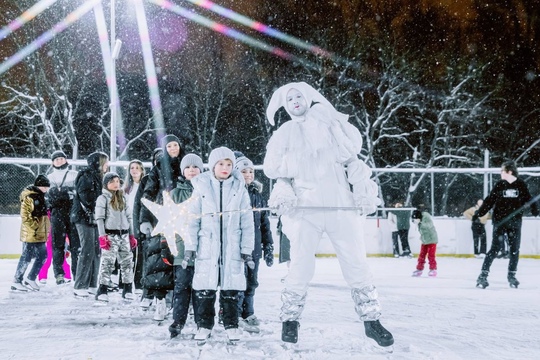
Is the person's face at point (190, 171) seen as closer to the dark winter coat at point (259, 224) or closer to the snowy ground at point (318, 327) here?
the dark winter coat at point (259, 224)

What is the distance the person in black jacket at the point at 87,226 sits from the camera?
262 inches

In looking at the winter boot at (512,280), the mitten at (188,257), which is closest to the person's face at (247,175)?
the mitten at (188,257)

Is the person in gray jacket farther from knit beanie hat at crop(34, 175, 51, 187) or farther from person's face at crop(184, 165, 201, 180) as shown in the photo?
person's face at crop(184, 165, 201, 180)

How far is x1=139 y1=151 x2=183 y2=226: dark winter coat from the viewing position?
539 cm

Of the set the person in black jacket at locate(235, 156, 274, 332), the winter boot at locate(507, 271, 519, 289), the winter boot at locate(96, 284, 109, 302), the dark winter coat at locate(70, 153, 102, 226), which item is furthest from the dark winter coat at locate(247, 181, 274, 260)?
the winter boot at locate(507, 271, 519, 289)

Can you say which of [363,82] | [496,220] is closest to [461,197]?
[496,220]

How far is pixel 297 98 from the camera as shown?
446cm

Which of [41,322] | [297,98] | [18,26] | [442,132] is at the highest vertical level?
[18,26]

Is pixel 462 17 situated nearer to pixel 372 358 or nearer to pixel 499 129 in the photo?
pixel 499 129

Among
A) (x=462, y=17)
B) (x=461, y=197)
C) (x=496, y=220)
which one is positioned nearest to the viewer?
(x=496, y=220)

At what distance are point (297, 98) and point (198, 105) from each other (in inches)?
851

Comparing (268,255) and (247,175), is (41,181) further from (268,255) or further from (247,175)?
(268,255)

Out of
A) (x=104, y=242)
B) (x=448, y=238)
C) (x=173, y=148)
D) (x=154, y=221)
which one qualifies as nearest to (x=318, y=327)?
(x=154, y=221)

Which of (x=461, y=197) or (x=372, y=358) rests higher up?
(x=461, y=197)
